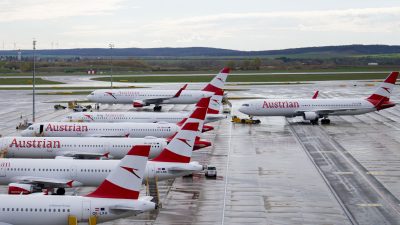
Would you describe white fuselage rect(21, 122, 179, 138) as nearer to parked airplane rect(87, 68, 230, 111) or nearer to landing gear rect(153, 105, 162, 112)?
landing gear rect(153, 105, 162, 112)

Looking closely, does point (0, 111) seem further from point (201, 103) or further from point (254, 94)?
point (201, 103)

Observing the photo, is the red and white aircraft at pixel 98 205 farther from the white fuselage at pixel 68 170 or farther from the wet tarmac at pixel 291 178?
the white fuselage at pixel 68 170

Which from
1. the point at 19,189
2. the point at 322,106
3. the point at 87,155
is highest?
the point at 322,106

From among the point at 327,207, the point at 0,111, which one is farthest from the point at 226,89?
the point at 327,207

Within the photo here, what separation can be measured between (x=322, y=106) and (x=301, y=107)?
Result: 3.33 m

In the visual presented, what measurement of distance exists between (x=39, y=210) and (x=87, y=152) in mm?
24242

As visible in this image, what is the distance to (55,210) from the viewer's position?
33938 mm

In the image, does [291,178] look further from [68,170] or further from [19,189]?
[19,189]

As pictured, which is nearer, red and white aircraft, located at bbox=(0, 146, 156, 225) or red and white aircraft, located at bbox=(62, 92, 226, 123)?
red and white aircraft, located at bbox=(0, 146, 156, 225)

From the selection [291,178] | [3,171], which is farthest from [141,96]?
[3,171]

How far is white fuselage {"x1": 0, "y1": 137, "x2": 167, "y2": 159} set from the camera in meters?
57.7

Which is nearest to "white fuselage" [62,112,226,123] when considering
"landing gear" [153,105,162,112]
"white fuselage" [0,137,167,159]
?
"white fuselage" [0,137,167,159]

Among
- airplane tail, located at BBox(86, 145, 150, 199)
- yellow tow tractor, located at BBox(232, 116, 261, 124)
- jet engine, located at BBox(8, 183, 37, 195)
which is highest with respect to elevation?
airplane tail, located at BBox(86, 145, 150, 199)

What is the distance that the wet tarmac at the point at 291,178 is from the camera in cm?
4347
